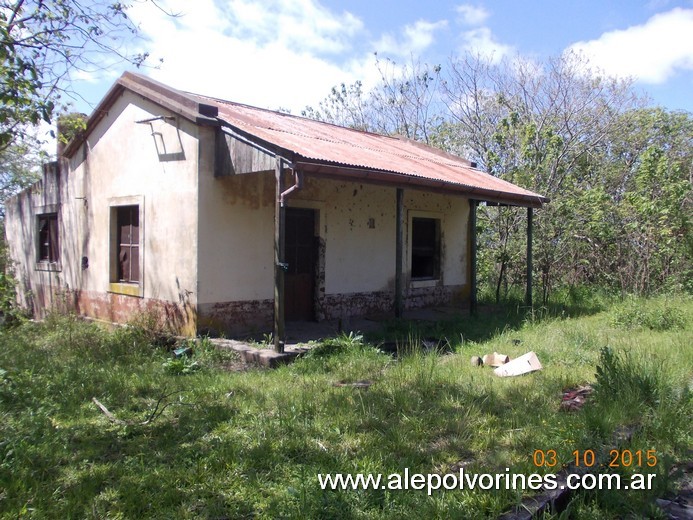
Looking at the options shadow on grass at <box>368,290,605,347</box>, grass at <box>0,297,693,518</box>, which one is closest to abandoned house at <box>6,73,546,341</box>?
shadow on grass at <box>368,290,605,347</box>

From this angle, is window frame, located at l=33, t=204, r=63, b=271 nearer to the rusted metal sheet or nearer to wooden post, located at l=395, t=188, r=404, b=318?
the rusted metal sheet

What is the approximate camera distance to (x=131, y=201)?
29.3ft

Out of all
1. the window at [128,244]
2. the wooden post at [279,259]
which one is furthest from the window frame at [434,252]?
the window at [128,244]

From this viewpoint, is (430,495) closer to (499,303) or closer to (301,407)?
(301,407)

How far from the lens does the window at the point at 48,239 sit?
36.1 ft

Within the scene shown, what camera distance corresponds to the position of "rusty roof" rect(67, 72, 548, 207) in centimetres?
713

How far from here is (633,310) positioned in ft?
30.6

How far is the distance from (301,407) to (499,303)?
8.73 meters

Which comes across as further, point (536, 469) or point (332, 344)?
point (332, 344)

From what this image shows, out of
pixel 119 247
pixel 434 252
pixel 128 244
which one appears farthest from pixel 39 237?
pixel 434 252

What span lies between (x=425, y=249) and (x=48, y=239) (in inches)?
305

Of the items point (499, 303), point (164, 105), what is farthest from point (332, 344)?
point (499, 303)

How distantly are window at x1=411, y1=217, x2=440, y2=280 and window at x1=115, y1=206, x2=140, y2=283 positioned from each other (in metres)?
5.33

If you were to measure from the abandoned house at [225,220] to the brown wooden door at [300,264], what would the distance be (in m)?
0.02
